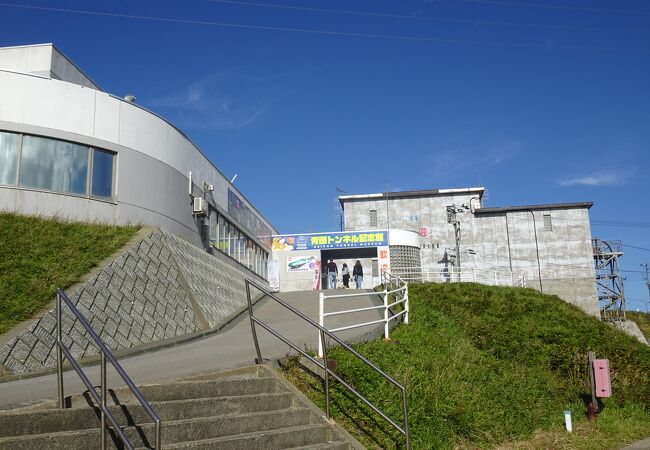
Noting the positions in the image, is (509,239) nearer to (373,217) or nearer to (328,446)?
(373,217)

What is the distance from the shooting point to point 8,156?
16.1 metres

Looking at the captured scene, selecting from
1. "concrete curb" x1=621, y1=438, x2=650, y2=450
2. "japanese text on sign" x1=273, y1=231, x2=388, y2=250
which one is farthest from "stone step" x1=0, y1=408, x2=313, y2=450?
"japanese text on sign" x1=273, y1=231, x2=388, y2=250

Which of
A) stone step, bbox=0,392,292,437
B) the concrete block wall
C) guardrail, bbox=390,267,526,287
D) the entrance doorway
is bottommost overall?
stone step, bbox=0,392,292,437

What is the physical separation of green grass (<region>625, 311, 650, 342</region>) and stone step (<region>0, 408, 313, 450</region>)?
164 feet

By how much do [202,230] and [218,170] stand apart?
13.2 ft

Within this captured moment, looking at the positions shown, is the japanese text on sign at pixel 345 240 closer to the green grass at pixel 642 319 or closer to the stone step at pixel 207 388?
the green grass at pixel 642 319

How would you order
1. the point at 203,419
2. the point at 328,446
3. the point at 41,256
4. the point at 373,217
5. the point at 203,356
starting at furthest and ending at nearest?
the point at 373,217
the point at 41,256
the point at 203,356
the point at 328,446
the point at 203,419

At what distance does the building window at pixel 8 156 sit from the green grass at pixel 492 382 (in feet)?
36.3

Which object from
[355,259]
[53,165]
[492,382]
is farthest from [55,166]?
[355,259]

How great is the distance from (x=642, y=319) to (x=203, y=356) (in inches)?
2338

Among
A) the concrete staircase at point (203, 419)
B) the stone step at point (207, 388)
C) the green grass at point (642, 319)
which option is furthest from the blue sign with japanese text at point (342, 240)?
the stone step at point (207, 388)

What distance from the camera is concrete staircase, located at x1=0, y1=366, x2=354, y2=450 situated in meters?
5.16

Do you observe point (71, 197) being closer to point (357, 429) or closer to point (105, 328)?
point (105, 328)

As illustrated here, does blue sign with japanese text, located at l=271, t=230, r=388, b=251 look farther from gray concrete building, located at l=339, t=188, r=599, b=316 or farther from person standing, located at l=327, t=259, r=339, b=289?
gray concrete building, located at l=339, t=188, r=599, b=316
